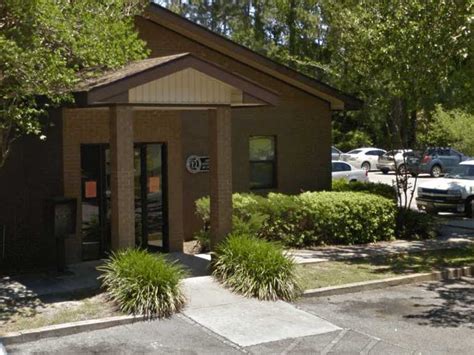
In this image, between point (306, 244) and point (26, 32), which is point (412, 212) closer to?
point (306, 244)

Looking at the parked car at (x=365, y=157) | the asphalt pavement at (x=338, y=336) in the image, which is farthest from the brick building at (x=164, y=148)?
the parked car at (x=365, y=157)

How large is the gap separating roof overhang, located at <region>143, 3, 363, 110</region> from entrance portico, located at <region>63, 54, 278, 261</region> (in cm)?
195

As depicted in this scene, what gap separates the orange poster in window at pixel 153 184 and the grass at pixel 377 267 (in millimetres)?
3272

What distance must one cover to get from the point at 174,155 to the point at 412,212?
623 centimetres

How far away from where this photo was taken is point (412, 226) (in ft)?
55.6

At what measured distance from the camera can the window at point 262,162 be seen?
17.0 metres

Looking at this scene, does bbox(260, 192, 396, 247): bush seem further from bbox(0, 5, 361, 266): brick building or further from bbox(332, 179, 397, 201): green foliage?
bbox(0, 5, 361, 266): brick building

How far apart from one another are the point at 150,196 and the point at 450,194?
36.1ft

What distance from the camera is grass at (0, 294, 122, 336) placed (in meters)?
9.06

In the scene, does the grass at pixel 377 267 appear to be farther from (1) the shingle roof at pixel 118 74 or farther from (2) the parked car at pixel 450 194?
(2) the parked car at pixel 450 194

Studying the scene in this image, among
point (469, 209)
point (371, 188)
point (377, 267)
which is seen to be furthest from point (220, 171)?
point (469, 209)

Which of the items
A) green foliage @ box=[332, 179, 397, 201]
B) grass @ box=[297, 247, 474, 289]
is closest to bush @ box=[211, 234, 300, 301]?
grass @ box=[297, 247, 474, 289]

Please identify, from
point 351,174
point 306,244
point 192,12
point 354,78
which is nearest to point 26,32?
point 306,244

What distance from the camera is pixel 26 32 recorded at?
9.20m
